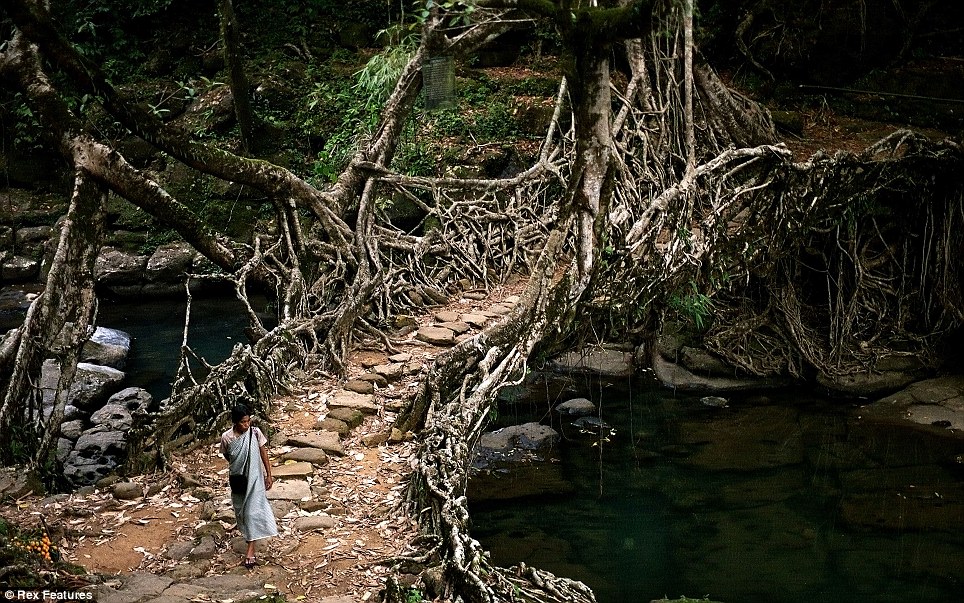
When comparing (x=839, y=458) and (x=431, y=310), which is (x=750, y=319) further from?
(x=431, y=310)

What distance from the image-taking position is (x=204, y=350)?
39.9 ft

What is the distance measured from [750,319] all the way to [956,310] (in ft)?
7.91

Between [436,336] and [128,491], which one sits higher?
[436,336]

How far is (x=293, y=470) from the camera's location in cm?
607

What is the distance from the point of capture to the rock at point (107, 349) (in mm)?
11406

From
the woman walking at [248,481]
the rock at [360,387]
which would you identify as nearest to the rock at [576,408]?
the rock at [360,387]

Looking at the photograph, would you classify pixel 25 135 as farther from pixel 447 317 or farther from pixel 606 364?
pixel 606 364

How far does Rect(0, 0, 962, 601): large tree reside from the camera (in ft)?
20.5

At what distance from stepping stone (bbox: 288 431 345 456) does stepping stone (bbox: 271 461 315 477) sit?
0.24 m

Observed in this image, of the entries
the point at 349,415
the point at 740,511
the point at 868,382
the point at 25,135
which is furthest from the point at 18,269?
the point at 868,382

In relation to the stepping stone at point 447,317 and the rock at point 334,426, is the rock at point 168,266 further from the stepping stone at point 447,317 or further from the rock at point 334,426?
the rock at point 334,426

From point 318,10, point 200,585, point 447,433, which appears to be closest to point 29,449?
point 200,585

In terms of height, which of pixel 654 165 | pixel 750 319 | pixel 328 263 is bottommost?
pixel 750 319

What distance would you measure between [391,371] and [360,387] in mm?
431
